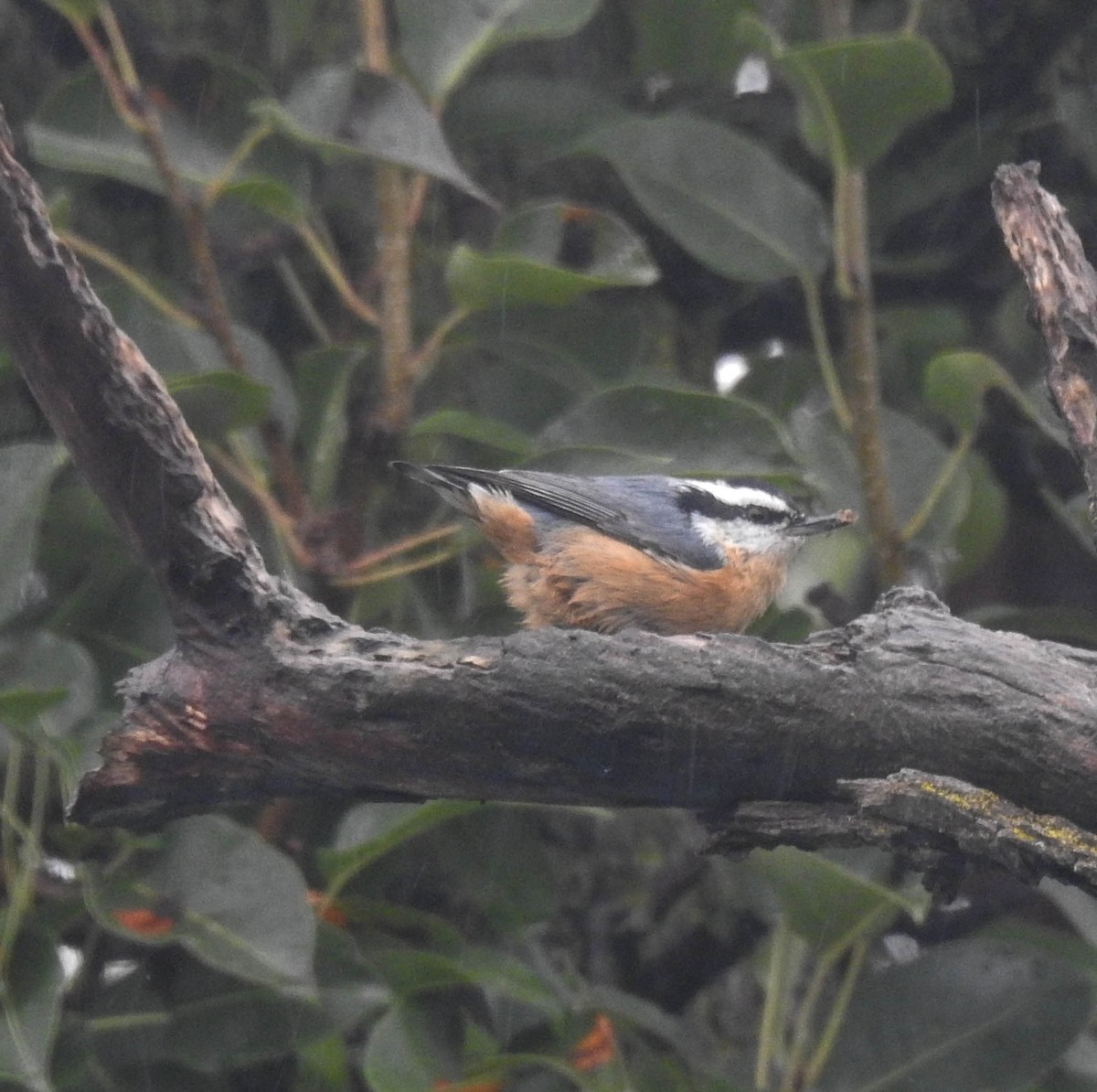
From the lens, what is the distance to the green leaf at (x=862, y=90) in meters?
2.73

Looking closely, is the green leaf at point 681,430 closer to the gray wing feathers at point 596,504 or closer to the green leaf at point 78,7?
the gray wing feathers at point 596,504

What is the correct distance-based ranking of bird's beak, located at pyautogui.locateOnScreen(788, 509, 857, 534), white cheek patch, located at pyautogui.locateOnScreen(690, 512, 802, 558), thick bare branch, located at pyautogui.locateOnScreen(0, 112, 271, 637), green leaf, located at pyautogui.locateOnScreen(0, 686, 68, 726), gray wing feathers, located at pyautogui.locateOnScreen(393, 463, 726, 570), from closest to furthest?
thick bare branch, located at pyautogui.locateOnScreen(0, 112, 271, 637)
green leaf, located at pyautogui.locateOnScreen(0, 686, 68, 726)
gray wing feathers, located at pyautogui.locateOnScreen(393, 463, 726, 570)
bird's beak, located at pyautogui.locateOnScreen(788, 509, 857, 534)
white cheek patch, located at pyautogui.locateOnScreen(690, 512, 802, 558)

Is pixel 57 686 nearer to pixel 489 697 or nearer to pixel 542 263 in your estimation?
pixel 489 697

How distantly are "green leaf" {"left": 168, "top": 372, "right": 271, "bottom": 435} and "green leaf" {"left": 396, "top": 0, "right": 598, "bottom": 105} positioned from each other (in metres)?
0.74

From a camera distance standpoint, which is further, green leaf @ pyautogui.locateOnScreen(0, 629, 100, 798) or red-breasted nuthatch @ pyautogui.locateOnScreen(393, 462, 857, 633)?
red-breasted nuthatch @ pyautogui.locateOnScreen(393, 462, 857, 633)

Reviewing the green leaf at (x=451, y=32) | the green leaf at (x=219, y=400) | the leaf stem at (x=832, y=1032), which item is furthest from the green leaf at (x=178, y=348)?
the leaf stem at (x=832, y=1032)

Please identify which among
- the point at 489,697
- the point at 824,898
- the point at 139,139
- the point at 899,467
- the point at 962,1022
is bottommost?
the point at 962,1022

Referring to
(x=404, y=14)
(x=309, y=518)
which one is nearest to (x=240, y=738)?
(x=309, y=518)

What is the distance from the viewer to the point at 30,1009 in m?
2.54

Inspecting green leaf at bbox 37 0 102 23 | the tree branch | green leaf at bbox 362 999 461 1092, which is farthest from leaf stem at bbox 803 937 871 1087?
green leaf at bbox 37 0 102 23

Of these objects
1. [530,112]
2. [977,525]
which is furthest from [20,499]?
[977,525]

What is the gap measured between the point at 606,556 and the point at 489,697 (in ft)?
3.32

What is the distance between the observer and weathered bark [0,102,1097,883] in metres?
1.95

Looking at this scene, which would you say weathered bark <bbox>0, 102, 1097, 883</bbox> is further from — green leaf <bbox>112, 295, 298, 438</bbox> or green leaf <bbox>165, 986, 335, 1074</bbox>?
green leaf <bbox>112, 295, 298, 438</bbox>
